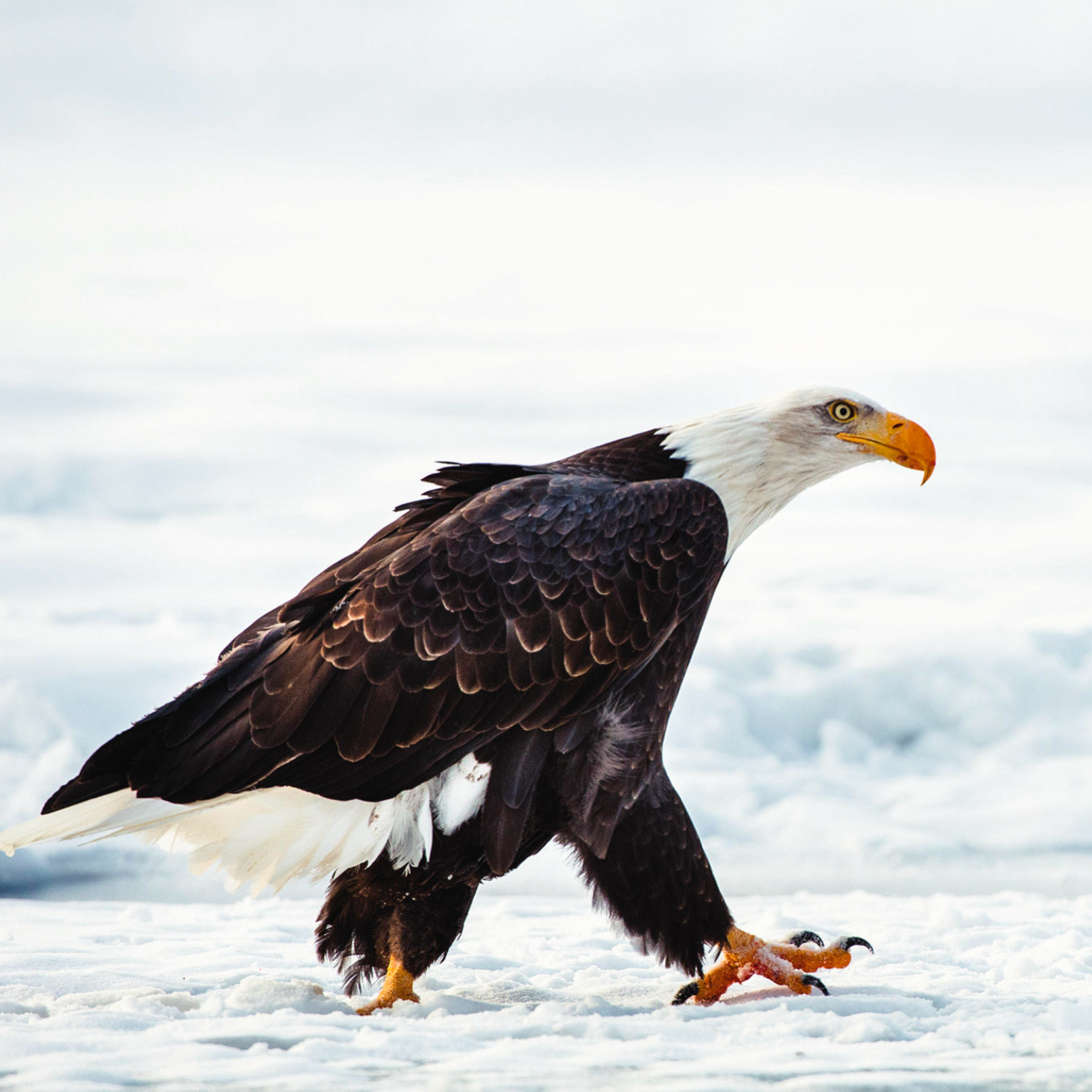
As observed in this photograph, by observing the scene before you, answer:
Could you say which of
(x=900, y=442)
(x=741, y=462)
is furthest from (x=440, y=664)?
(x=900, y=442)

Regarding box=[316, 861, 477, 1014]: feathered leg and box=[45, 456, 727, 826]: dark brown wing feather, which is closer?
box=[45, 456, 727, 826]: dark brown wing feather

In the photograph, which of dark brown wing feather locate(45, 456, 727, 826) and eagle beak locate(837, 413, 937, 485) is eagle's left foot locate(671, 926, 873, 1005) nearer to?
dark brown wing feather locate(45, 456, 727, 826)

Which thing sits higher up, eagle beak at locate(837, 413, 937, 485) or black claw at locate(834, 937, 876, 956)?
eagle beak at locate(837, 413, 937, 485)

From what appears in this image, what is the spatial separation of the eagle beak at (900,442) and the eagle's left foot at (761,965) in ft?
6.95

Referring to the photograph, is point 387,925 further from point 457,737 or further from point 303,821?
point 457,737

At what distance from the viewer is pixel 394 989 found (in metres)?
5.65

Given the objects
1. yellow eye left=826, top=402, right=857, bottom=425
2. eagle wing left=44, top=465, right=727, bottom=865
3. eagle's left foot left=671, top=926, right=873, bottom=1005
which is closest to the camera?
eagle wing left=44, top=465, right=727, bottom=865

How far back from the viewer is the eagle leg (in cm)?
558

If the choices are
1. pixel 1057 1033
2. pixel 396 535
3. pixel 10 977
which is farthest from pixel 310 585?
pixel 1057 1033

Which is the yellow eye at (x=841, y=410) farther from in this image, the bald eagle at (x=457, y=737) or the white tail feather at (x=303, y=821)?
the white tail feather at (x=303, y=821)

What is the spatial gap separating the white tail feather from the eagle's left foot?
→ 1.29 meters

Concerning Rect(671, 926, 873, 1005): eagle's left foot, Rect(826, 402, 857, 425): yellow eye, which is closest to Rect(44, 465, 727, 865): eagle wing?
Rect(826, 402, 857, 425): yellow eye

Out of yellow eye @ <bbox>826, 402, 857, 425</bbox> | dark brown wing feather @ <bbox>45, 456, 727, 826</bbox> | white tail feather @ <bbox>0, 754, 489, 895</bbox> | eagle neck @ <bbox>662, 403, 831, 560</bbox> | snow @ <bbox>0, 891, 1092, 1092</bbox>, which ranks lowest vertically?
snow @ <bbox>0, 891, 1092, 1092</bbox>

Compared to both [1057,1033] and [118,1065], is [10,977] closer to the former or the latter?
[118,1065]
